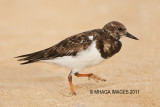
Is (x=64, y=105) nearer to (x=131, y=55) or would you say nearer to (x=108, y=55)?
(x=108, y=55)

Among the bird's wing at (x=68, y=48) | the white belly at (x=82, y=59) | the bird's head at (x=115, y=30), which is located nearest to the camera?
the white belly at (x=82, y=59)

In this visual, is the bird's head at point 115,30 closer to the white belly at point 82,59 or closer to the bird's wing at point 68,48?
the bird's wing at point 68,48

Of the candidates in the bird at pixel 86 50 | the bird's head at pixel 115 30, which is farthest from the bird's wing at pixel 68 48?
the bird's head at pixel 115 30

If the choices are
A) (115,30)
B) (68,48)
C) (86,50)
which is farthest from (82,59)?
(115,30)

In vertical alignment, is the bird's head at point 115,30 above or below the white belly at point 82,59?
above

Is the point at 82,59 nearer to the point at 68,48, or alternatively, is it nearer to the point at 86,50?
the point at 86,50

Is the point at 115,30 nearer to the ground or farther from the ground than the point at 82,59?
farther from the ground

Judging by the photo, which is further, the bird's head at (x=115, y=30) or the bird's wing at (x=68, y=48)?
the bird's head at (x=115, y=30)

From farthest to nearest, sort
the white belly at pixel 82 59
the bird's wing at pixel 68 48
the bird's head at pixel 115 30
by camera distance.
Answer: the bird's head at pixel 115 30 → the bird's wing at pixel 68 48 → the white belly at pixel 82 59
